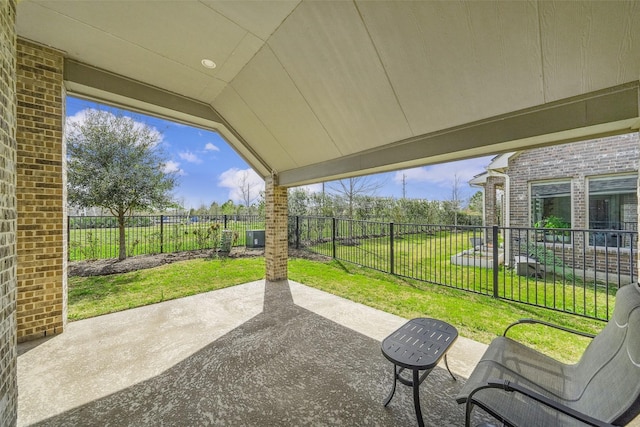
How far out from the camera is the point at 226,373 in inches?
97.8

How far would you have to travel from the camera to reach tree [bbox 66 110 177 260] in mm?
6336

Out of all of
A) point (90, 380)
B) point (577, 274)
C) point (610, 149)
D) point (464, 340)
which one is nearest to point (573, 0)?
point (464, 340)

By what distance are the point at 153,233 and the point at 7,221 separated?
7.28 m

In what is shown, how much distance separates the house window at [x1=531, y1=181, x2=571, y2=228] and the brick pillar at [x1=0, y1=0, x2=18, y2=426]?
8262mm

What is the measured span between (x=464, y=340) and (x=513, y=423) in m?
1.87

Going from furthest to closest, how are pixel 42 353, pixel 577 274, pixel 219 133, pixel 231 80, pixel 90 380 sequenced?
pixel 577 274
pixel 219 133
pixel 231 80
pixel 42 353
pixel 90 380

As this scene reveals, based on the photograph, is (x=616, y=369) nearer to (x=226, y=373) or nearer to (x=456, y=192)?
(x=226, y=373)

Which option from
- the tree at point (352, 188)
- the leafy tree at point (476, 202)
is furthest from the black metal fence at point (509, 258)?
the leafy tree at point (476, 202)

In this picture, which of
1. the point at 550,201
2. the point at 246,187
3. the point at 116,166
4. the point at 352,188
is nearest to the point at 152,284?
the point at 116,166

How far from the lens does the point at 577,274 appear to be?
5.43m

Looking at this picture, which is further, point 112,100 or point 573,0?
point 112,100

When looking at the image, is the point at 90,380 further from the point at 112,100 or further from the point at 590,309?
the point at 590,309

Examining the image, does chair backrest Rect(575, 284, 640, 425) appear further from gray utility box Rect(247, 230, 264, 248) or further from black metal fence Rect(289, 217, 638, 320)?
gray utility box Rect(247, 230, 264, 248)

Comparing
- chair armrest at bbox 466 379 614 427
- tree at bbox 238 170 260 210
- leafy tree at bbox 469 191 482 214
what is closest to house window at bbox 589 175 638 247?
chair armrest at bbox 466 379 614 427
